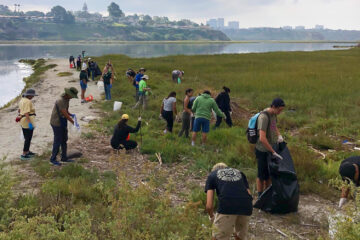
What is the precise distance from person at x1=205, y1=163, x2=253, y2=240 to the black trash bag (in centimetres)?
135

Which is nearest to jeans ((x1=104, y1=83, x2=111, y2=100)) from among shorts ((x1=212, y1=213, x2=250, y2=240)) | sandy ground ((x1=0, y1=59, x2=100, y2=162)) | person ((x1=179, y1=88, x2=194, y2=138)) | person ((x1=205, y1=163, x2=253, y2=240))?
sandy ground ((x1=0, y1=59, x2=100, y2=162))

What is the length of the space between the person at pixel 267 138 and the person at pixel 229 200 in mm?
1430

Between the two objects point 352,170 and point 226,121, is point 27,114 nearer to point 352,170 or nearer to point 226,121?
point 226,121

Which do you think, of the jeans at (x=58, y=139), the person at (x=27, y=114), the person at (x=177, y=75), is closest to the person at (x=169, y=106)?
the jeans at (x=58, y=139)

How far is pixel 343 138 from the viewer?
10.9 m

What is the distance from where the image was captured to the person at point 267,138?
5.55 m

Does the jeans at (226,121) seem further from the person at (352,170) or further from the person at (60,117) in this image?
the person at (352,170)

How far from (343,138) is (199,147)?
539 cm

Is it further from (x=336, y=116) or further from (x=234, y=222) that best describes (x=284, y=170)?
(x=336, y=116)

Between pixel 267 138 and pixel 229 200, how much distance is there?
2080 mm

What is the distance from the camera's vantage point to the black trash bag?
5457mm

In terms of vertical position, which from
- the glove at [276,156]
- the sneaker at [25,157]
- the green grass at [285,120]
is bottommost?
the sneaker at [25,157]

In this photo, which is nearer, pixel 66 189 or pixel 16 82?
pixel 66 189

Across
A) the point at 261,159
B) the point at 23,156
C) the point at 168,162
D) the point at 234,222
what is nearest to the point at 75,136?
the point at 23,156
